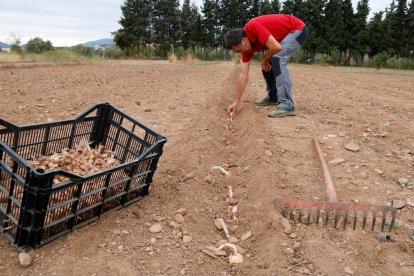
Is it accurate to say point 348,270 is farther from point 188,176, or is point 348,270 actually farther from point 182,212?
point 188,176

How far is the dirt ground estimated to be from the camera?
8.04 feet

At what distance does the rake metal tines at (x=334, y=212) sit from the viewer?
285 centimetres

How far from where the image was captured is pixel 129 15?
40.6m

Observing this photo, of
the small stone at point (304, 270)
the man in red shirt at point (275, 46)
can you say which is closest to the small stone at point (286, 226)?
the small stone at point (304, 270)

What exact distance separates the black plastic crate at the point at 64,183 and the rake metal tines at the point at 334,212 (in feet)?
3.63

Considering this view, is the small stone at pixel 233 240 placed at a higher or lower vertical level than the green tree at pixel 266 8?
lower

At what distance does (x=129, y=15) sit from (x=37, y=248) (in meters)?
41.1

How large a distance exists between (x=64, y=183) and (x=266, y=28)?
13.7 feet

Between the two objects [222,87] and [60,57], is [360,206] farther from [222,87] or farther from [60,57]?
[60,57]

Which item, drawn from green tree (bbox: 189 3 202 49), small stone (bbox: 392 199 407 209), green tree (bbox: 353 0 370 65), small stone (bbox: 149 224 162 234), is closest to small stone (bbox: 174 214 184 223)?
small stone (bbox: 149 224 162 234)

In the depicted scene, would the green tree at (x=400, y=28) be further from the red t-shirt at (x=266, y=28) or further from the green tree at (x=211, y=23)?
the red t-shirt at (x=266, y=28)

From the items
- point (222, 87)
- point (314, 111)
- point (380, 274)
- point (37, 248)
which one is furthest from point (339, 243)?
point (222, 87)

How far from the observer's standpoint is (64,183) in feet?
7.53

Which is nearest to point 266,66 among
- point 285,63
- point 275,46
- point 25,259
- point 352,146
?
point 285,63
